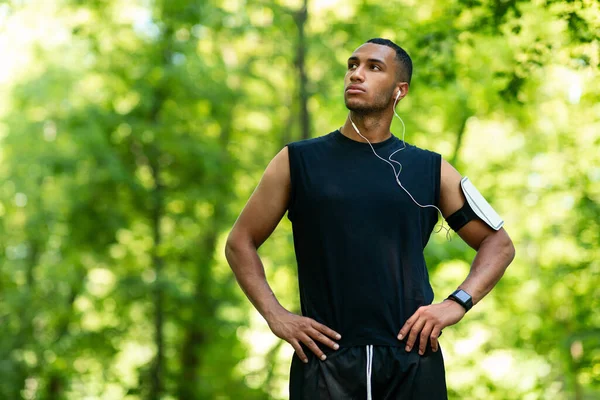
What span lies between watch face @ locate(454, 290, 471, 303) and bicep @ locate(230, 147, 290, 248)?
2.23 feet

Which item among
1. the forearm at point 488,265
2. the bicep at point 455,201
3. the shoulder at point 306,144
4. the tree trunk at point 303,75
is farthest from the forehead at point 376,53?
the tree trunk at point 303,75

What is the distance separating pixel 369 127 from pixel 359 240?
0.45 metres

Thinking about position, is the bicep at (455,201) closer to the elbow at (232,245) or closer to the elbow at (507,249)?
the elbow at (507,249)

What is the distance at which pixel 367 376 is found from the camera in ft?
8.53

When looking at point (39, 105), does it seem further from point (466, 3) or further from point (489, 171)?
point (466, 3)

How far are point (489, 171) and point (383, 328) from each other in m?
11.9

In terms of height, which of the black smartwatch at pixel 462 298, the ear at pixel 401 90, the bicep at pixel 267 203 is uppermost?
the ear at pixel 401 90

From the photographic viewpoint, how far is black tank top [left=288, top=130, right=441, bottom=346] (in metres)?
2.65

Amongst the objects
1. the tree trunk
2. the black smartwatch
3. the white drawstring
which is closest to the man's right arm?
the white drawstring

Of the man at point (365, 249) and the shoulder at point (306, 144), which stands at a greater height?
the shoulder at point (306, 144)

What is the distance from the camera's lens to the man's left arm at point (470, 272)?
2629 millimetres

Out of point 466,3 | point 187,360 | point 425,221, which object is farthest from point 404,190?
point 187,360

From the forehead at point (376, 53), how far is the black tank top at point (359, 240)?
0.35 m

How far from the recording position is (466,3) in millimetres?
4914
